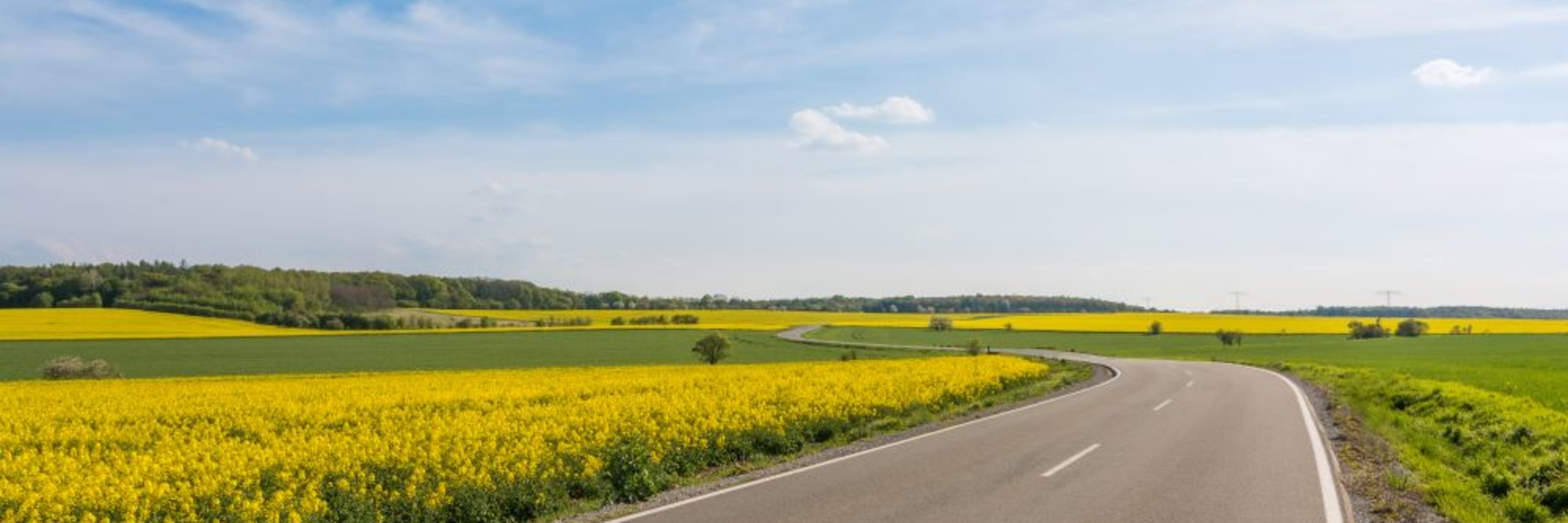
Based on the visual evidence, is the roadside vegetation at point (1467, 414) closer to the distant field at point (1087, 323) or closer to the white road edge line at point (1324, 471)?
the white road edge line at point (1324, 471)

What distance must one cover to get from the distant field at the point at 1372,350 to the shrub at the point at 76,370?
52190 millimetres

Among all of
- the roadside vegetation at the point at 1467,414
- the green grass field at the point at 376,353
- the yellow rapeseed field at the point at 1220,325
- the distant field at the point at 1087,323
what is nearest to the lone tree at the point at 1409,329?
the yellow rapeseed field at the point at 1220,325

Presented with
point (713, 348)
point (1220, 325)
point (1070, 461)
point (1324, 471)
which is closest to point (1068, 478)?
point (1070, 461)

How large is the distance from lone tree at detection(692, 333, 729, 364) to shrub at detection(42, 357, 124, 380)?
91.6 feet

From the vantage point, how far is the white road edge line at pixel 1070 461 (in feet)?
42.7

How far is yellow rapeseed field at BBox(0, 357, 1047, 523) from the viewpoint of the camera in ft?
34.0

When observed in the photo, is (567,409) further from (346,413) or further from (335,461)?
(335,461)

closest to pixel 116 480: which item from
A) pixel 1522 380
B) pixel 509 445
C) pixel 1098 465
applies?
pixel 509 445

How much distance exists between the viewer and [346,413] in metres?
18.6

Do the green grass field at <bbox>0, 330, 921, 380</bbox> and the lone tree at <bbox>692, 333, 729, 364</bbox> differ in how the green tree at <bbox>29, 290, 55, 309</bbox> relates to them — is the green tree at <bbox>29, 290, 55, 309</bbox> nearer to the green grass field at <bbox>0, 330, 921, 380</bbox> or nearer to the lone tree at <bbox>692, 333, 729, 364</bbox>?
the green grass field at <bbox>0, 330, 921, 380</bbox>

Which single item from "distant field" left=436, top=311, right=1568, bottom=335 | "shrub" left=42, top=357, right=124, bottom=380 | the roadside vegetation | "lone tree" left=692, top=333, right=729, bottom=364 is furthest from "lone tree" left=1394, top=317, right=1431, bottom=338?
"shrub" left=42, top=357, right=124, bottom=380

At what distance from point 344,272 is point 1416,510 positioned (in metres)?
157

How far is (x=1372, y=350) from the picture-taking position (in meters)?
67.5

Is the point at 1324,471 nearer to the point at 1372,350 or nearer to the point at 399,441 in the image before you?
the point at 399,441
